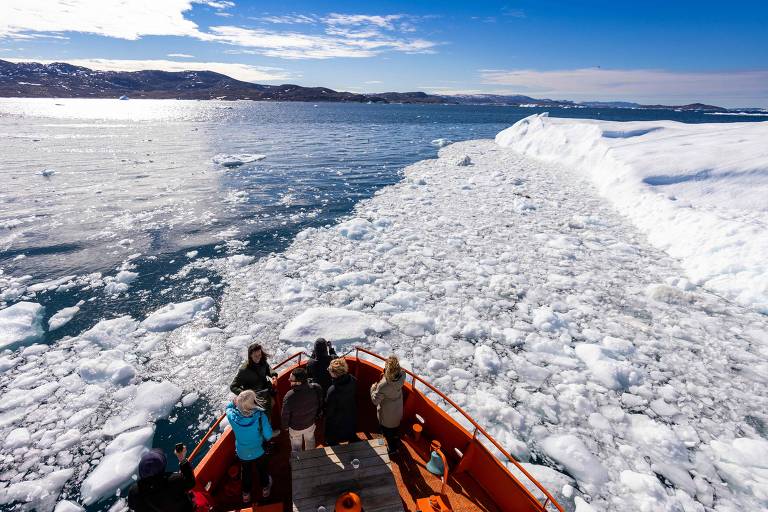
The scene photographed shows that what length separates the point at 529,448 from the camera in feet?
20.1

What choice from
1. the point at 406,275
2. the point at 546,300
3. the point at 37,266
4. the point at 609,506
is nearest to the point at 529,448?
the point at 609,506

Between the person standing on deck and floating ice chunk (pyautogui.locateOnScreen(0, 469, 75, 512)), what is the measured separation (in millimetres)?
3761

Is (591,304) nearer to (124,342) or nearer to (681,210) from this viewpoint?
(681,210)

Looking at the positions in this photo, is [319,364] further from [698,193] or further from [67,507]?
[698,193]

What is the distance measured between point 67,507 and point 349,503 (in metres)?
4.34

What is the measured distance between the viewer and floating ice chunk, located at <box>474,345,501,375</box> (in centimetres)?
777

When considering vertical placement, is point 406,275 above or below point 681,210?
below

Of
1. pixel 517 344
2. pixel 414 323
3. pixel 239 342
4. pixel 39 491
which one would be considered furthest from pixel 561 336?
pixel 39 491

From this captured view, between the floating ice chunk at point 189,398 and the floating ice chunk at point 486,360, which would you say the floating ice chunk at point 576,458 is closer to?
the floating ice chunk at point 486,360

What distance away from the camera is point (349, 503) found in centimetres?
384

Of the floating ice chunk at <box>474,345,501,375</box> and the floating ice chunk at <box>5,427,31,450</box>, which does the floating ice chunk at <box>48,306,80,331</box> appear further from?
the floating ice chunk at <box>474,345,501,375</box>

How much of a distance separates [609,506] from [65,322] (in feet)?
39.5

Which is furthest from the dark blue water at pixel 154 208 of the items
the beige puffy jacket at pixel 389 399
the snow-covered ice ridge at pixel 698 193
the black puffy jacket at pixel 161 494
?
the snow-covered ice ridge at pixel 698 193

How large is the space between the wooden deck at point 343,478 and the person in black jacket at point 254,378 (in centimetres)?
114
